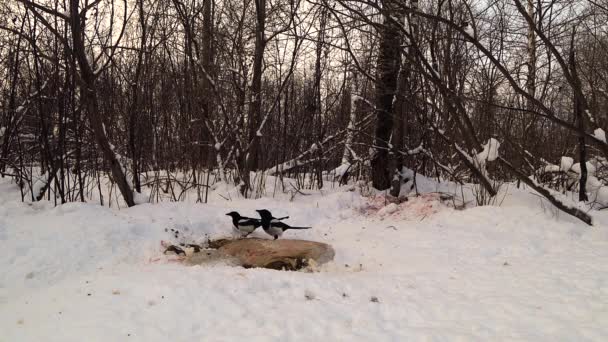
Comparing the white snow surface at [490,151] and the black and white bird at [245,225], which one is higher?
the white snow surface at [490,151]

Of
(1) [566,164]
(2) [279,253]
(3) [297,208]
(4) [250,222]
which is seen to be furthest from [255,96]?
(1) [566,164]

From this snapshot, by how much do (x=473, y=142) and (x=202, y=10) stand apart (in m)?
5.51

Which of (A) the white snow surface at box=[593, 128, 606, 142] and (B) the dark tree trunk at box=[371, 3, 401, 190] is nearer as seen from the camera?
(A) the white snow surface at box=[593, 128, 606, 142]

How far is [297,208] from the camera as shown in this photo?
673 centimetres

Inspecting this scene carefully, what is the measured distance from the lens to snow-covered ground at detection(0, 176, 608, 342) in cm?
273

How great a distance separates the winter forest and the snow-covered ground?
0.02 metres

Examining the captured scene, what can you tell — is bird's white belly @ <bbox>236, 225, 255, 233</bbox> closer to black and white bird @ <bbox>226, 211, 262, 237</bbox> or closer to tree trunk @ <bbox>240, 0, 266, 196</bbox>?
black and white bird @ <bbox>226, 211, 262, 237</bbox>

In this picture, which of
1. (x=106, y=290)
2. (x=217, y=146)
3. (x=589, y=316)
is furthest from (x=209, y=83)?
(x=589, y=316)

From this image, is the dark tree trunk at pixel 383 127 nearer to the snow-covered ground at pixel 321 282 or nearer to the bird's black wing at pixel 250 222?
the snow-covered ground at pixel 321 282

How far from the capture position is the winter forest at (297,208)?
2.98m

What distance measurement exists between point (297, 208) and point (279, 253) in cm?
218

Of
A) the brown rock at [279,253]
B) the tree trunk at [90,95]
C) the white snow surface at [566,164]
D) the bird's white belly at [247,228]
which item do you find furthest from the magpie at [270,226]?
the white snow surface at [566,164]

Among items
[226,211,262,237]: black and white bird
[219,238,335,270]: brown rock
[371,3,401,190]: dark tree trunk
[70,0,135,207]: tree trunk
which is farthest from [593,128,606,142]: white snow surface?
[70,0,135,207]: tree trunk

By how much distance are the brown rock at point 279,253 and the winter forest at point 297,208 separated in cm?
3
